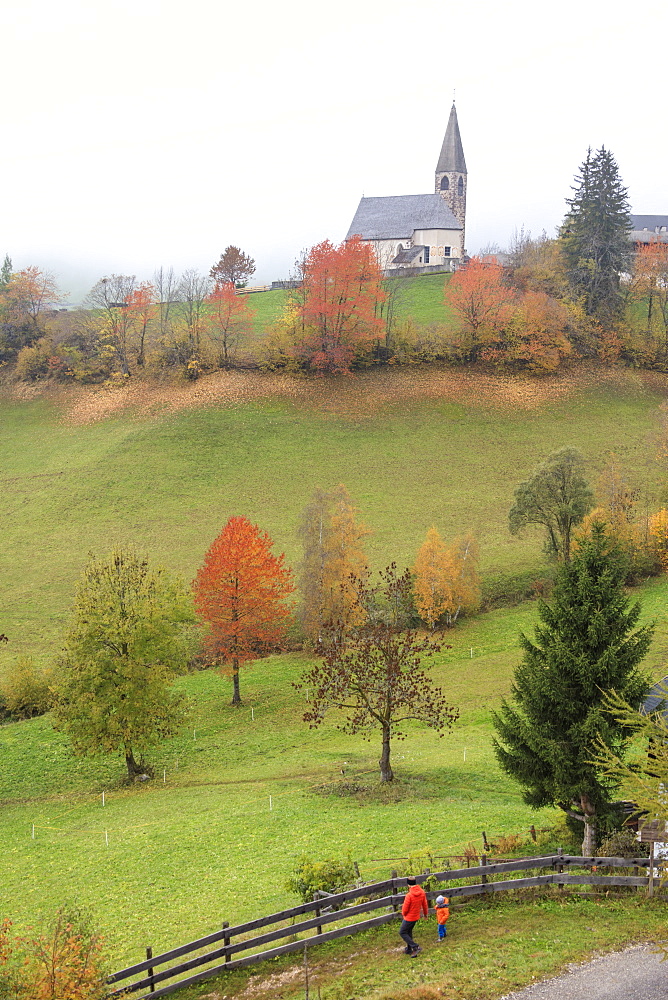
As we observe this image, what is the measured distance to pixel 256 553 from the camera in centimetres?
4259

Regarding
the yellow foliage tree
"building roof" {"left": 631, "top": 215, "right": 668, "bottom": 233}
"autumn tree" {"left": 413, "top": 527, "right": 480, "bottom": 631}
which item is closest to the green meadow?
"autumn tree" {"left": 413, "top": 527, "right": 480, "bottom": 631}

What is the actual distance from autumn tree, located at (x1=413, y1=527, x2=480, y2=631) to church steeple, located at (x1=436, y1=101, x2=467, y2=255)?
83673mm

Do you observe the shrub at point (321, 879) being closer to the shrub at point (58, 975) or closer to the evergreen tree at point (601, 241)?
the shrub at point (58, 975)

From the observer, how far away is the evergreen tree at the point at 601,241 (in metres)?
84.1

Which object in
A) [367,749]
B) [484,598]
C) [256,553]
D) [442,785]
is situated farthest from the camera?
[484,598]

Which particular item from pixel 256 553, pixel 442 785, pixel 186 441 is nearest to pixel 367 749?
pixel 442 785

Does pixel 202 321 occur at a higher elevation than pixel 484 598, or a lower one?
higher

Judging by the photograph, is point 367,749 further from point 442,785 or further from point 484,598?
point 484,598

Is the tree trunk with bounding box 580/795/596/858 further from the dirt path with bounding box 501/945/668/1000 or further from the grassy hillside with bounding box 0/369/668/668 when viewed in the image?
the grassy hillside with bounding box 0/369/668/668

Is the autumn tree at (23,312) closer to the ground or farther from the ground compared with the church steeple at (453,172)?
closer to the ground

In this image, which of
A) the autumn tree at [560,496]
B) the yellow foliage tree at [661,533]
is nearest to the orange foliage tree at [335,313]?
the autumn tree at [560,496]

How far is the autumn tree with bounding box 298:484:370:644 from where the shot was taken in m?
45.2

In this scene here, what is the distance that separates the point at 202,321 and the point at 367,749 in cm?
5980

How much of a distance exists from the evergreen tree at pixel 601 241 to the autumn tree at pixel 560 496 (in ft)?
132
